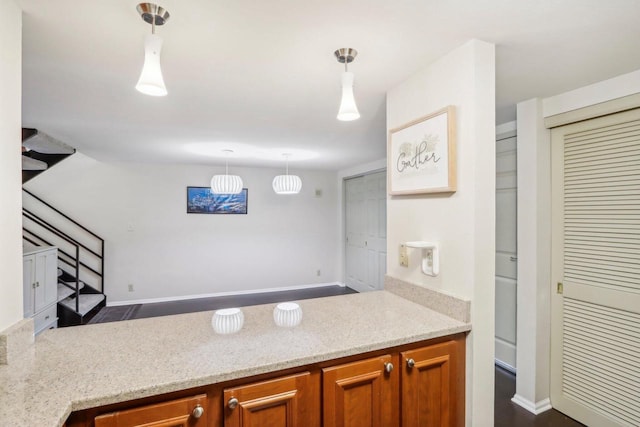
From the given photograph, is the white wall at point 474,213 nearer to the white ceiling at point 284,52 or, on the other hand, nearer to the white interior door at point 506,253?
the white ceiling at point 284,52

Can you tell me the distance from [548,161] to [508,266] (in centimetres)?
95

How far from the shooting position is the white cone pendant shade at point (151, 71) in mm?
1032

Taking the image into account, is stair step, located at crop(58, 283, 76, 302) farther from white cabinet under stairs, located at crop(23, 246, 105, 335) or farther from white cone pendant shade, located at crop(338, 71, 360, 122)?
white cone pendant shade, located at crop(338, 71, 360, 122)

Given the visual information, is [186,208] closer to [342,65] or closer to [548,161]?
[342,65]

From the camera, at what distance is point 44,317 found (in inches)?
129

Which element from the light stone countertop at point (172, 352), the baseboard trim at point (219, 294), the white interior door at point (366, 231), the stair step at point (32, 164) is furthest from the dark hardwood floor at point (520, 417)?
the stair step at point (32, 164)

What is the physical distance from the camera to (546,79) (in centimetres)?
178

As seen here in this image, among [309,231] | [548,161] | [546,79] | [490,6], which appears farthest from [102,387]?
[309,231]

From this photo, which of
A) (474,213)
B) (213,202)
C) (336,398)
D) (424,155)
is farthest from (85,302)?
(474,213)

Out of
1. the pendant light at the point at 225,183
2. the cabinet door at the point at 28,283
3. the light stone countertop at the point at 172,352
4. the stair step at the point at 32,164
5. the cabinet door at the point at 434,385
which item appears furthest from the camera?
the pendant light at the point at 225,183

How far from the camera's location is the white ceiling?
115 centimetres

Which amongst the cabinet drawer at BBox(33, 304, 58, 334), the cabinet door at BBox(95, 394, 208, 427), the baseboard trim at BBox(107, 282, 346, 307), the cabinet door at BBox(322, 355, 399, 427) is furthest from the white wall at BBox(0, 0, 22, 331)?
the baseboard trim at BBox(107, 282, 346, 307)

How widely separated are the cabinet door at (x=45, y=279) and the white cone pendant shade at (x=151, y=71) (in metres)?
3.25

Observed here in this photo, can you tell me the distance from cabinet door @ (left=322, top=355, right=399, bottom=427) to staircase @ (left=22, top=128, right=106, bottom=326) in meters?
3.76
